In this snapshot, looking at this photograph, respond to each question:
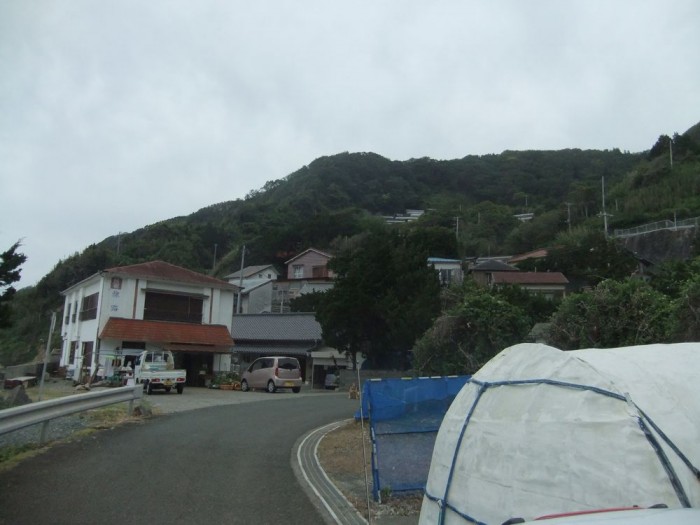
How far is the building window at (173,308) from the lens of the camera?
34875mm

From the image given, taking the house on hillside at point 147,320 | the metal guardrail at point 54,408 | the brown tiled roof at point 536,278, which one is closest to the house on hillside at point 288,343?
the house on hillside at point 147,320

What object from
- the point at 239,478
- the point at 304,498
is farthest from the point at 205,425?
the point at 304,498

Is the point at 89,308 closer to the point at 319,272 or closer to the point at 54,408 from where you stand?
the point at 54,408

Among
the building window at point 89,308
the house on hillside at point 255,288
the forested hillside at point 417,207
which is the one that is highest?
the forested hillside at point 417,207

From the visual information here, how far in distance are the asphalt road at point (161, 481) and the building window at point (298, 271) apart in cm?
5450

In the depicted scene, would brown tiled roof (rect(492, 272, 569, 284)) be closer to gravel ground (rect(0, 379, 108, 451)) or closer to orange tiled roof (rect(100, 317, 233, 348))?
orange tiled roof (rect(100, 317, 233, 348))

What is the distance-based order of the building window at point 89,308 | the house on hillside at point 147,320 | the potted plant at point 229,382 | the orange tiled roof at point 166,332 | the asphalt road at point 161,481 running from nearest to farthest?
the asphalt road at point 161,481, the potted plant at point 229,382, the orange tiled roof at point 166,332, the house on hillside at point 147,320, the building window at point 89,308

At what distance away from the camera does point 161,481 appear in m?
7.96

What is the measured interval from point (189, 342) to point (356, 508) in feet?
93.7

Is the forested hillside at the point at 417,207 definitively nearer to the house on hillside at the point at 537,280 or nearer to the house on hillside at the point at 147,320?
the house on hillside at the point at 537,280

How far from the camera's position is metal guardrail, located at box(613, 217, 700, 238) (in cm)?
5467

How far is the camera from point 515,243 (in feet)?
252

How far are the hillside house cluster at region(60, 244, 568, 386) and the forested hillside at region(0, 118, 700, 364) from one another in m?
19.7

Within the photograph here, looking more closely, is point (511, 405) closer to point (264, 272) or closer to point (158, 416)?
point (158, 416)
